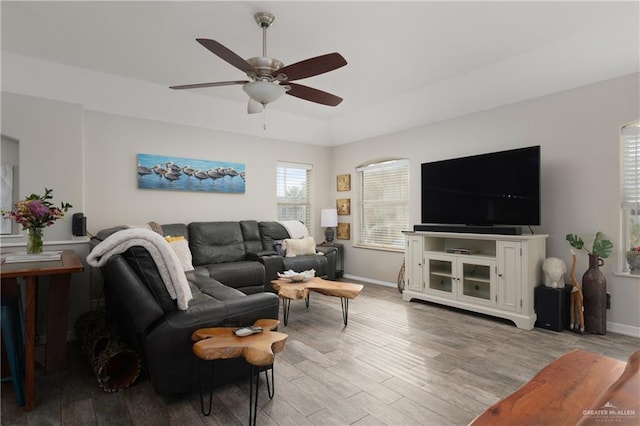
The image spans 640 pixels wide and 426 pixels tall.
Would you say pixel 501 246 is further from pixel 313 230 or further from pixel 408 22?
pixel 313 230

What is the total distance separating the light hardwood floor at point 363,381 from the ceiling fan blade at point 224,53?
7.54ft

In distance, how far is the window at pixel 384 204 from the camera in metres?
5.33

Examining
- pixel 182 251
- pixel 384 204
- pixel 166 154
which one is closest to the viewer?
pixel 182 251

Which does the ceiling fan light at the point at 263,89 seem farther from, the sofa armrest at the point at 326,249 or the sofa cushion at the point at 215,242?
the sofa armrest at the point at 326,249

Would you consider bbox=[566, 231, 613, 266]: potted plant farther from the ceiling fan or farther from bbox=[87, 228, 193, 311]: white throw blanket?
bbox=[87, 228, 193, 311]: white throw blanket

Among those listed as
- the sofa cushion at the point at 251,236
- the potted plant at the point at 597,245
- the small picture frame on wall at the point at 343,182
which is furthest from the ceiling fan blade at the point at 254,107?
the potted plant at the point at 597,245

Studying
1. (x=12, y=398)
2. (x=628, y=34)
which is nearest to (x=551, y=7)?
(x=628, y=34)

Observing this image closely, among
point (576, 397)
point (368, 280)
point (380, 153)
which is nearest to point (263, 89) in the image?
point (576, 397)

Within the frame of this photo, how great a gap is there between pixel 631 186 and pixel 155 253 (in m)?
4.32

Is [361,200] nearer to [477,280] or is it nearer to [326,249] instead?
[326,249]

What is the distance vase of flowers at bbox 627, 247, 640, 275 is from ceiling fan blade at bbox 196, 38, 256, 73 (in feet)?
12.8

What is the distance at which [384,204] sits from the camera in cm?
560

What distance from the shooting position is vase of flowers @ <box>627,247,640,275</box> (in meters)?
3.15

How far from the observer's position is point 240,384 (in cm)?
234
